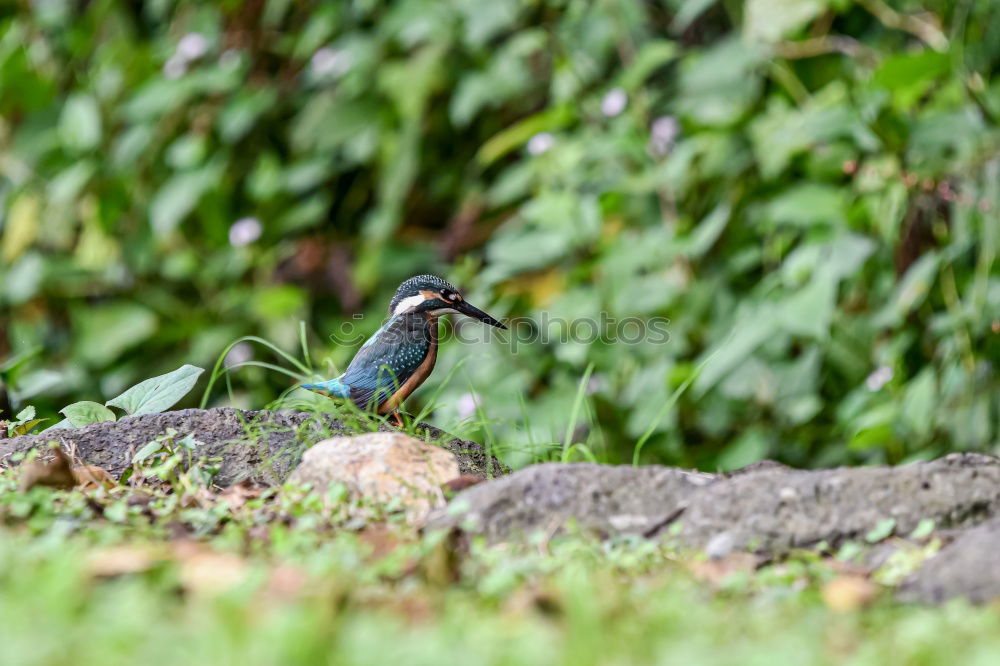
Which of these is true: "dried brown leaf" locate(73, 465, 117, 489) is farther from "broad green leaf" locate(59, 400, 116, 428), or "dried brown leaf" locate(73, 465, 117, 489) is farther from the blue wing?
the blue wing

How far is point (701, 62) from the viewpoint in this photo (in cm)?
534

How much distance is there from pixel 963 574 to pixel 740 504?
483mm

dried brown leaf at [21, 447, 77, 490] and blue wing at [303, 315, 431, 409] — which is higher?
dried brown leaf at [21, 447, 77, 490]

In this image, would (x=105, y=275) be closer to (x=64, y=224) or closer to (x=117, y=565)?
(x=64, y=224)

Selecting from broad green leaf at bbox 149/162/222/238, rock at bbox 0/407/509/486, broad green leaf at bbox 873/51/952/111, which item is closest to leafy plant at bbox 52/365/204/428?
rock at bbox 0/407/509/486

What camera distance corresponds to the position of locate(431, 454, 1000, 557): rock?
2.37 metres

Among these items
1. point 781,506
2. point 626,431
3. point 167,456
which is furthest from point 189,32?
point 781,506

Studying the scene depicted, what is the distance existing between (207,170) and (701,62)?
2657 mm

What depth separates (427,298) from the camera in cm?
340

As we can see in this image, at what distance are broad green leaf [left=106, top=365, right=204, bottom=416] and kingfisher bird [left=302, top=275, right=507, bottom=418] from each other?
322 mm

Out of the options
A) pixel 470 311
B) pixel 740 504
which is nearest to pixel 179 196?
pixel 470 311

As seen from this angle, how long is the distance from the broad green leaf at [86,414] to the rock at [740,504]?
120 centimetres

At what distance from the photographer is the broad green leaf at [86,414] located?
10.5ft

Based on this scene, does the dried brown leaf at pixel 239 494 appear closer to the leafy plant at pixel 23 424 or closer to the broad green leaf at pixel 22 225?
the leafy plant at pixel 23 424
